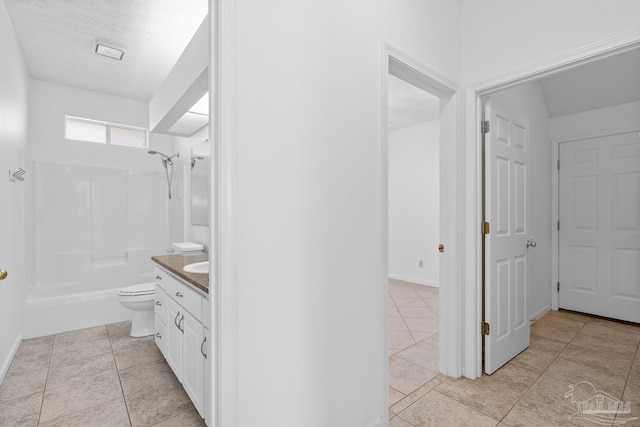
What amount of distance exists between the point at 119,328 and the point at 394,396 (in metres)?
2.90

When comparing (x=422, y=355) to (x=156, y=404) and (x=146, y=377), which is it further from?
(x=146, y=377)

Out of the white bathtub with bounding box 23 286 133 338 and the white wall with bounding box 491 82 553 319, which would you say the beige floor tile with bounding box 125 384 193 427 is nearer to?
the white bathtub with bounding box 23 286 133 338

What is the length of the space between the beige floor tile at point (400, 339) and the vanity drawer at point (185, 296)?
177cm

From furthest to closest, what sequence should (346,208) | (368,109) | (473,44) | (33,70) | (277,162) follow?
(33,70), (473,44), (368,109), (346,208), (277,162)

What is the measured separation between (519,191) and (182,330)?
106 inches

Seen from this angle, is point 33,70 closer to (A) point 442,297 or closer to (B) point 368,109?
(B) point 368,109

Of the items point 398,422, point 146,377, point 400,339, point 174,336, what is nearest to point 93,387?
point 146,377

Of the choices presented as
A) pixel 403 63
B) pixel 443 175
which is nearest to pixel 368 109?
pixel 403 63

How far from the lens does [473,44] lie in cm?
215

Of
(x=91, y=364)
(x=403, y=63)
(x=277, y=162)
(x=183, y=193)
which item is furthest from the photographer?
(x=183, y=193)

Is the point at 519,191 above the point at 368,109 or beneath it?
beneath

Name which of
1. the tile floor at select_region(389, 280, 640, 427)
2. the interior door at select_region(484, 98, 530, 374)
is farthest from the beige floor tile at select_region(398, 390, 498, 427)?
the interior door at select_region(484, 98, 530, 374)

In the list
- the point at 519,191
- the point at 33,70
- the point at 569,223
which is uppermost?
the point at 33,70

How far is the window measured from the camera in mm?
3553
